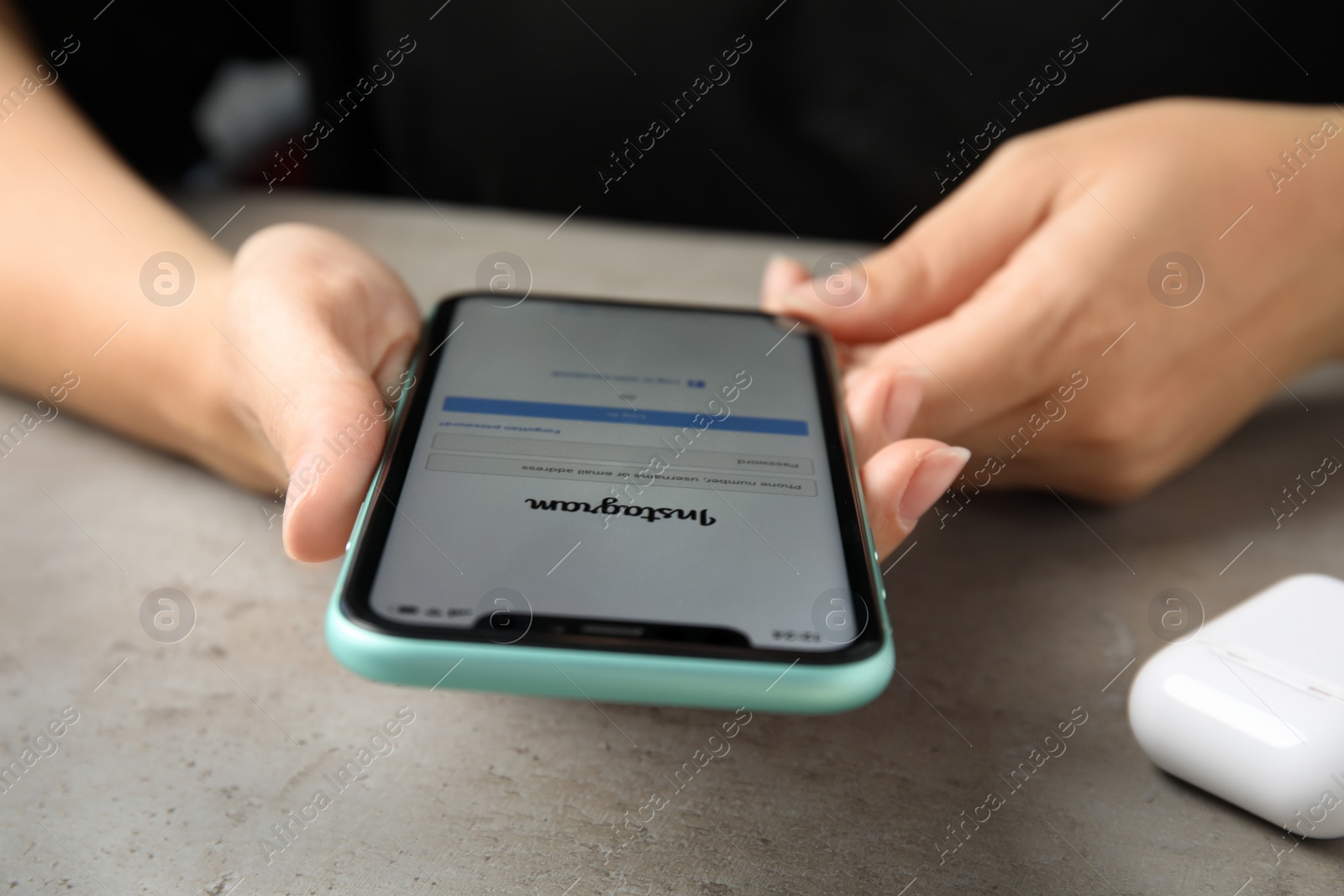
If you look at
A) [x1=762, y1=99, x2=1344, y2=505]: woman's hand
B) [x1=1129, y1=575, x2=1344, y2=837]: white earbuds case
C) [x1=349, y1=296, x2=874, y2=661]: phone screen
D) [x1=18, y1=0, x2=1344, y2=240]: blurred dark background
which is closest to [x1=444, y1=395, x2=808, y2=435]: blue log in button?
[x1=349, y1=296, x2=874, y2=661]: phone screen

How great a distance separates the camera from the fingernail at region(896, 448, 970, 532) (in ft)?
1.85

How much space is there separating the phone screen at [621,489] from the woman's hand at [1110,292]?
13 cm

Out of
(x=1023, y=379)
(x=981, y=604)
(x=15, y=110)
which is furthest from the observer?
(x=15, y=110)

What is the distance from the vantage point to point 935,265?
2.63 feet

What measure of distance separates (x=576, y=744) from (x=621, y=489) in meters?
0.15

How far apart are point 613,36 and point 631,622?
0.99 meters

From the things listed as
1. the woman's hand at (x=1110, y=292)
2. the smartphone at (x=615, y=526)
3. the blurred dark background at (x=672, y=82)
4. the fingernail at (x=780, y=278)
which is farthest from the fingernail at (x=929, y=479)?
the blurred dark background at (x=672, y=82)

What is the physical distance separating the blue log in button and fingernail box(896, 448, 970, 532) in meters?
0.08

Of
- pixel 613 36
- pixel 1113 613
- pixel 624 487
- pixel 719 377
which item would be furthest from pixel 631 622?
pixel 613 36

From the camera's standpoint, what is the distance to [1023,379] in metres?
0.77

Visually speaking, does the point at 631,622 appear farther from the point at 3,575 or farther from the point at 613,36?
the point at 613,36

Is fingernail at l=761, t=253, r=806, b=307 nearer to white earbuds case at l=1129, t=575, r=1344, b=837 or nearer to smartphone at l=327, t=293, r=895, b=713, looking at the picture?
smartphone at l=327, t=293, r=895, b=713

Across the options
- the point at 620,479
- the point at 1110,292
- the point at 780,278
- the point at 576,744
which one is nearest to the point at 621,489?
the point at 620,479

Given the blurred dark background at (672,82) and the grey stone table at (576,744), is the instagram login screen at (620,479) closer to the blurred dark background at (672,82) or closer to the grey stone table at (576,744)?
the grey stone table at (576,744)
